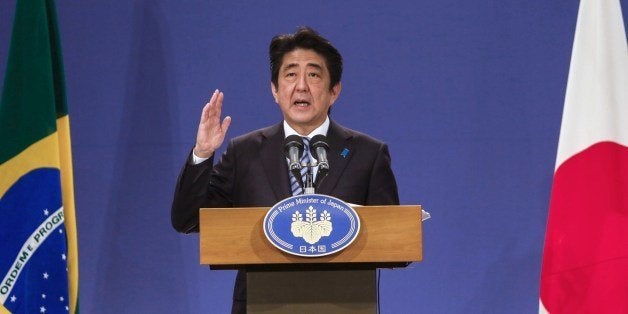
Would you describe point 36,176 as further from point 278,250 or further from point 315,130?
point 278,250

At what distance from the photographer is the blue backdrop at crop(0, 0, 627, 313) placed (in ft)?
12.0

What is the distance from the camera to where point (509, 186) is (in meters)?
3.66

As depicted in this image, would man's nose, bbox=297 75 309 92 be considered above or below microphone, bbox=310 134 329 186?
above

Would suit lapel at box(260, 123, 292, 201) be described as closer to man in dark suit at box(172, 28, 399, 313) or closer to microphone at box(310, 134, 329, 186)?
man in dark suit at box(172, 28, 399, 313)

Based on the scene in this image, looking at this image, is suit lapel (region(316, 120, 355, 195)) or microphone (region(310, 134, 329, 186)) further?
suit lapel (region(316, 120, 355, 195))

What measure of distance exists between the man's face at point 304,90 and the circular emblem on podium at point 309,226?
1.93ft

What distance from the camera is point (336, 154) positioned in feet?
8.39

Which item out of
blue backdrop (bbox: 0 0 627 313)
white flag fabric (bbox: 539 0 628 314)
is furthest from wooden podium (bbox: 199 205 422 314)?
blue backdrop (bbox: 0 0 627 313)

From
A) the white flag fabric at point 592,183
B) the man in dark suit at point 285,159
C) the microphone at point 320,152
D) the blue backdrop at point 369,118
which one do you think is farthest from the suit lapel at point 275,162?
the blue backdrop at point 369,118

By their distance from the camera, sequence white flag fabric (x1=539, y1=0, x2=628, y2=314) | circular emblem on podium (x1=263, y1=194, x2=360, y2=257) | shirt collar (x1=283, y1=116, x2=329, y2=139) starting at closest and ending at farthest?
circular emblem on podium (x1=263, y1=194, x2=360, y2=257) → shirt collar (x1=283, y1=116, x2=329, y2=139) → white flag fabric (x1=539, y1=0, x2=628, y2=314)

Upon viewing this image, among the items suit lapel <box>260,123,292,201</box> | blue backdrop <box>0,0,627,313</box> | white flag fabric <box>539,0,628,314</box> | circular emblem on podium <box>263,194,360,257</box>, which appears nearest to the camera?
circular emblem on podium <box>263,194,360,257</box>

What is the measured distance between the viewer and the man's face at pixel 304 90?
2570mm

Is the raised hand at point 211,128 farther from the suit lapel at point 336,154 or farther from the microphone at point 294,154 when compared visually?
the suit lapel at point 336,154

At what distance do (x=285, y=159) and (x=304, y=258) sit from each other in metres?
0.57
